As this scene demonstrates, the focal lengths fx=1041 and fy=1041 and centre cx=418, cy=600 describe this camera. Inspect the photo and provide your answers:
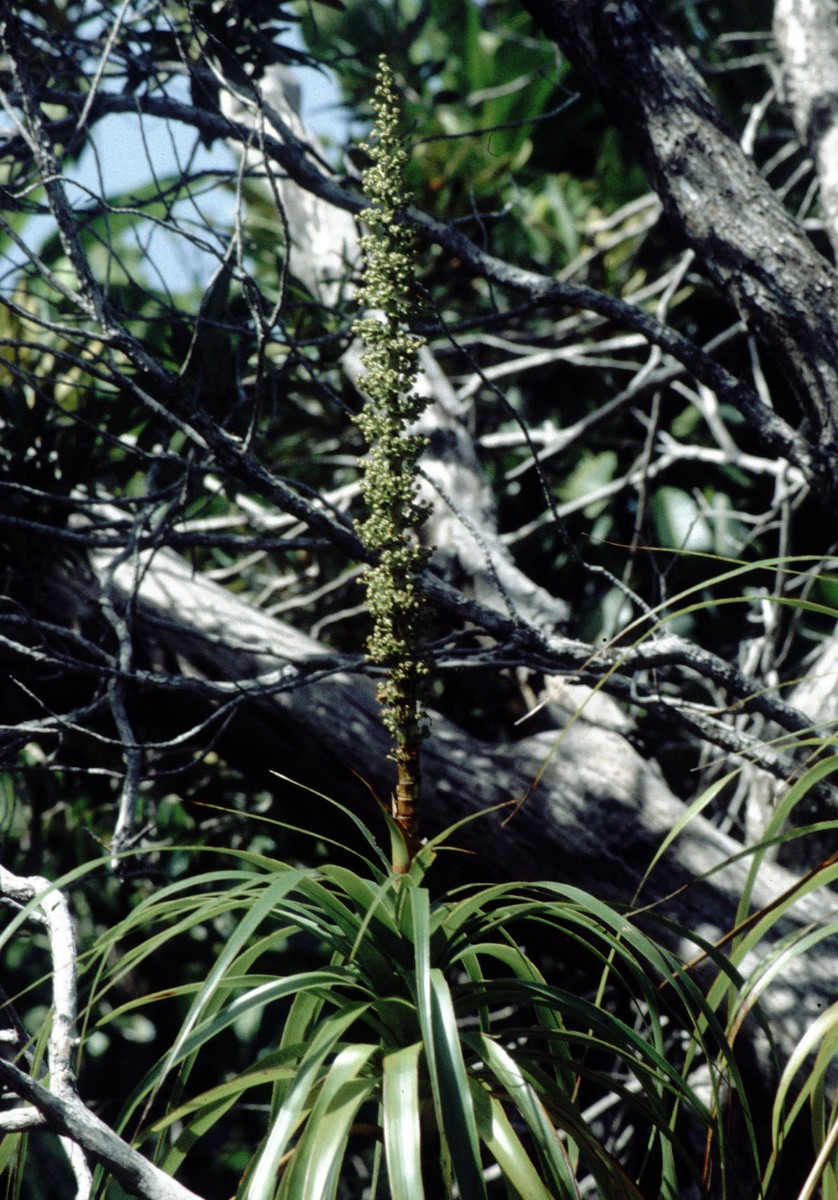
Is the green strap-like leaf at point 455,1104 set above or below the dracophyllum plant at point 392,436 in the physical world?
below

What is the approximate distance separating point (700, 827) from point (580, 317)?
159 centimetres

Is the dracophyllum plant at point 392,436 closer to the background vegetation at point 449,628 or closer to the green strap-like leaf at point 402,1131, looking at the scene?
the background vegetation at point 449,628

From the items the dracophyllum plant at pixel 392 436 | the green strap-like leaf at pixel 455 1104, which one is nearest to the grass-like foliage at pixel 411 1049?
the green strap-like leaf at pixel 455 1104

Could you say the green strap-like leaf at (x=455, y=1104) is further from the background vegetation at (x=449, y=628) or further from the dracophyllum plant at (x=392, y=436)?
the dracophyllum plant at (x=392, y=436)

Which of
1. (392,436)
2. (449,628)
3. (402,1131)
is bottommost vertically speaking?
(402,1131)

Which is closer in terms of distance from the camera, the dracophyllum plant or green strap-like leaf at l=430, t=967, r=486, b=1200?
green strap-like leaf at l=430, t=967, r=486, b=1200

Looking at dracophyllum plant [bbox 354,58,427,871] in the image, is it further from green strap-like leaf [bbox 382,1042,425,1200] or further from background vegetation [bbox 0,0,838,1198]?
green strap-like leaf [bbox 382,1042,425,1200]

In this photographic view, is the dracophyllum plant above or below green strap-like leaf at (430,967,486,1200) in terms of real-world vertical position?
above

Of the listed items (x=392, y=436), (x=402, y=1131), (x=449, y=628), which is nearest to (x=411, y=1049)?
(x=402, y=1131)

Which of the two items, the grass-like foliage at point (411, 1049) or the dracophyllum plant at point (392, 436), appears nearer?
the grass-like foliage at point (411, 1049)

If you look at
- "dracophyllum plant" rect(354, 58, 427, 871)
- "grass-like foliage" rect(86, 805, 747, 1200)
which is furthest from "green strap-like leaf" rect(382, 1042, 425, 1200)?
"dracophyllum plant" rect(354, 58, 427, 871)

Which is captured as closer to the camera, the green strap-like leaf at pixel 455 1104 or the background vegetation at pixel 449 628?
the green strap-like leaf at pixel 455 1104

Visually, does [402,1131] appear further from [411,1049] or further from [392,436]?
[392,436]

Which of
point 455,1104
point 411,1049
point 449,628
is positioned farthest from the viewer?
point 449,628
